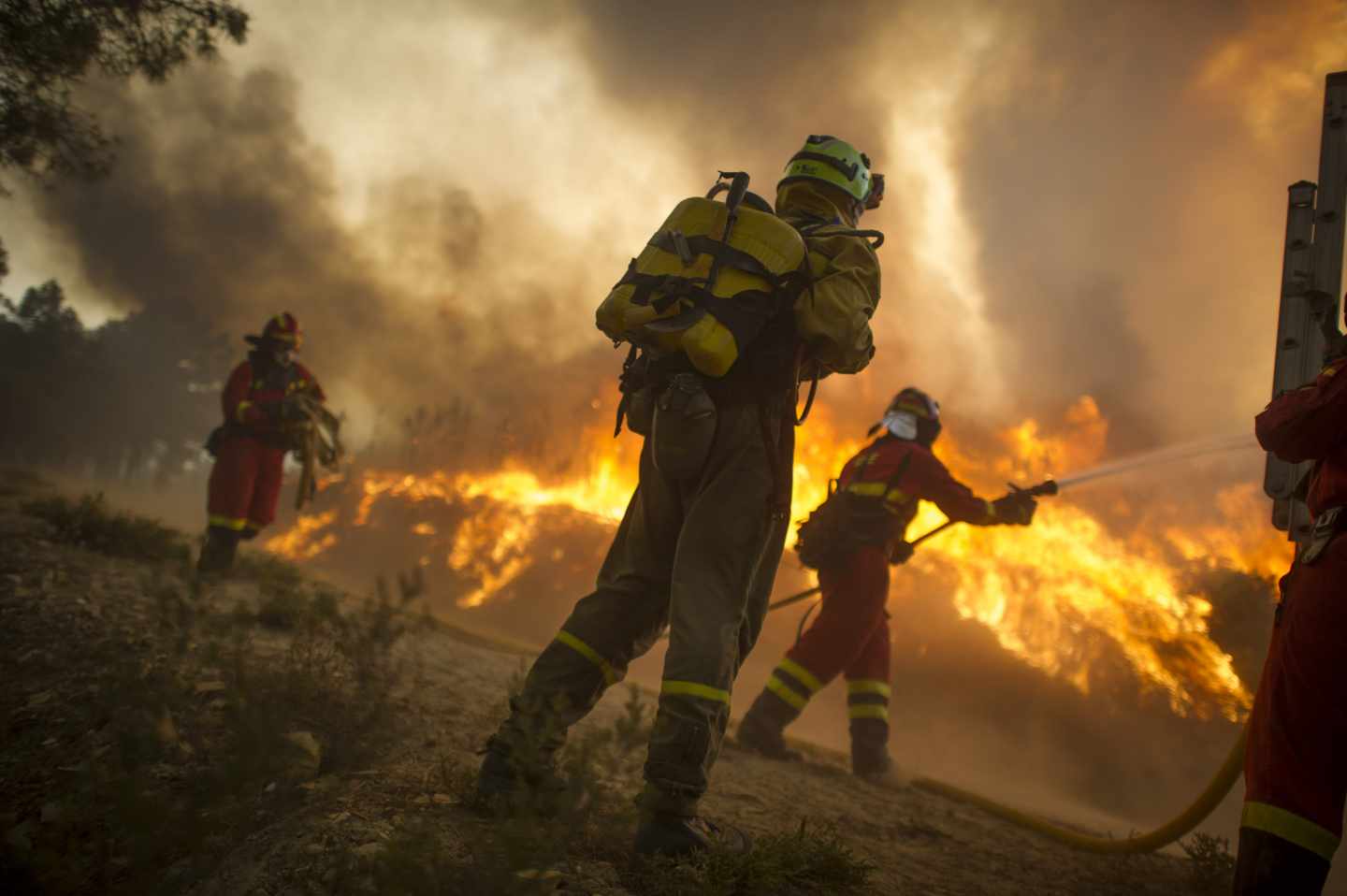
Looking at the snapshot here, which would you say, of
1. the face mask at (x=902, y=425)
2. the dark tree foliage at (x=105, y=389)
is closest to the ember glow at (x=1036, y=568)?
the face mask at (x=902, y=425)

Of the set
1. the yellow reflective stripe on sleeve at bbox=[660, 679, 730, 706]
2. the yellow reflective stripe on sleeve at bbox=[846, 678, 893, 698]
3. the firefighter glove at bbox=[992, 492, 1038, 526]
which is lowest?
the yellow reflective stripe on sleeve at bbox=[846, 678, 893, 698]

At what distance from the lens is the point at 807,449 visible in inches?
922

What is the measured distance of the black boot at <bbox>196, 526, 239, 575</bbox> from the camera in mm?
6570

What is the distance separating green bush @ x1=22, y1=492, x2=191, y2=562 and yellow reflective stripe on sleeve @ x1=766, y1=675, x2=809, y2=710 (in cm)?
528

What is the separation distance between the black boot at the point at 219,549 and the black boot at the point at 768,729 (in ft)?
16.9

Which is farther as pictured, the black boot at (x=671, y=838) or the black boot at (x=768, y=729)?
the black boot at (x=768, y=729)

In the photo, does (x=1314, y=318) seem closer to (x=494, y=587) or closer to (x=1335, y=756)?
(x=1335, y=756)

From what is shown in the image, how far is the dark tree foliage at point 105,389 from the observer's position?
35.6 metres

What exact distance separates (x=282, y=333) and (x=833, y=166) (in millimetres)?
6223

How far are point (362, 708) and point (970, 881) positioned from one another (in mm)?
2861

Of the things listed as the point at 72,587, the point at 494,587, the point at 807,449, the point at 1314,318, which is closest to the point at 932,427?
the point at 1314,318

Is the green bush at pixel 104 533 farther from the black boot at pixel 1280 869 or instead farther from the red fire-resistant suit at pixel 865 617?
the black boot at pixel 1280 869

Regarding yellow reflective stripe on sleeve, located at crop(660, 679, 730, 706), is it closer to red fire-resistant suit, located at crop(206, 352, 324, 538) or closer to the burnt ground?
the burnt ground

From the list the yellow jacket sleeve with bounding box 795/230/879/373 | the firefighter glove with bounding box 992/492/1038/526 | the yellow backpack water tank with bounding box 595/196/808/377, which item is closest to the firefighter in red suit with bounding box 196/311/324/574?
the yellow backpack water tank with bounding box 595/196/808/377
